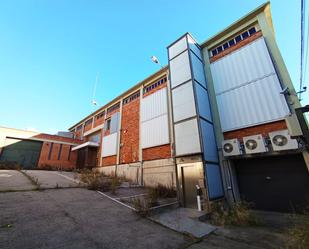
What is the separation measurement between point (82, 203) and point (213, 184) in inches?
236

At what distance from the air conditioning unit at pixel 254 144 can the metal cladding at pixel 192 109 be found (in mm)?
1667

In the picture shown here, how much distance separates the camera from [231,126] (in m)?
8.91

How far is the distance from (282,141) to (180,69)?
691 centimetres

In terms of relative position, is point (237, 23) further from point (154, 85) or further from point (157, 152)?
point (157, 152)

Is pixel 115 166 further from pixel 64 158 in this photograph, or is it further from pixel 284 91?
pixel 284 91

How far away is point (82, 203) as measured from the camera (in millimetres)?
6066

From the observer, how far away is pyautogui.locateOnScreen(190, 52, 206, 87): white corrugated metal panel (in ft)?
32.2

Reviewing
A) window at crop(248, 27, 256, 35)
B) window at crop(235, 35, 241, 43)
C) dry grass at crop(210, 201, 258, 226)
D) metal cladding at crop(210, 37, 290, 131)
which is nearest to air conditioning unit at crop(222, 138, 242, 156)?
metal cladding at crop(210, 37, 290, 131)

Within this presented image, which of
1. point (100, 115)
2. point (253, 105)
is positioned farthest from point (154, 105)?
point (100, 115)

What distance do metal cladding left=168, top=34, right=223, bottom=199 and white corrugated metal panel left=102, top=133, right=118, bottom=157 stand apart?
368 inches

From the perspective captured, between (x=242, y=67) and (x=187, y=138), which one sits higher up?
(x=242, y=67)

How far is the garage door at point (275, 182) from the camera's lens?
22.7 feet

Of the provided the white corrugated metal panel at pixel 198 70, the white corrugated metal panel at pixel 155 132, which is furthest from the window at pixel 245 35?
the white corrugated metal panel at pixel 155 132

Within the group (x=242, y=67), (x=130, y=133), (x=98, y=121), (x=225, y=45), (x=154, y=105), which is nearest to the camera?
(x=242, y=67)
